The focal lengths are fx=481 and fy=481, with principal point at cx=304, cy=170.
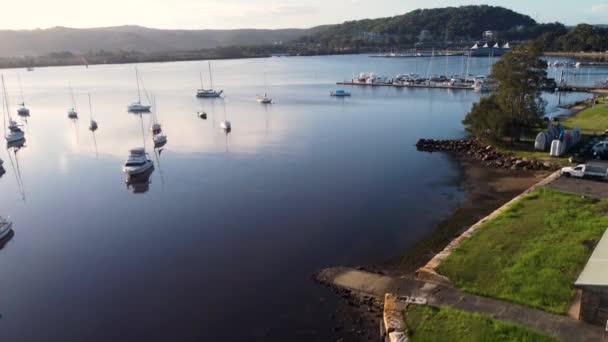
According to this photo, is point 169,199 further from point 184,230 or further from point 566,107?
point 566,107

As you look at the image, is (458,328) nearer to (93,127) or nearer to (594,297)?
(594,297)

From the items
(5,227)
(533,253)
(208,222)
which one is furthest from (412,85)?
(533,253)

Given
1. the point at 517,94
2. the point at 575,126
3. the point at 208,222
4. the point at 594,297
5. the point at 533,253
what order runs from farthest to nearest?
the point at 575,126
the point at 517,94
the point at 208,222
the point at 533,253
the point at 594,297

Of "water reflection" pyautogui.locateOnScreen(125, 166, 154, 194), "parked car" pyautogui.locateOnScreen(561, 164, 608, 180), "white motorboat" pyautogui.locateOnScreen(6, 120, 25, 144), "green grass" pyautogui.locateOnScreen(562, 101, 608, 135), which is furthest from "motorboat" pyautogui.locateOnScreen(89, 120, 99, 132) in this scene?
"green grass" pyautogui.locateOnScreen(562, 101, 608, 135)

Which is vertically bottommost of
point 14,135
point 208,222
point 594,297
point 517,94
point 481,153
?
point 208,222

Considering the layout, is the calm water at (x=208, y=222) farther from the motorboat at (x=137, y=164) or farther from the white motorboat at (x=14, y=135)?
the white motorboat at (x=14, y=135)

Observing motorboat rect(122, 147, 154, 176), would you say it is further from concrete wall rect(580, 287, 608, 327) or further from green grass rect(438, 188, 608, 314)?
concrete wall rect(580, 287, 608, 327)

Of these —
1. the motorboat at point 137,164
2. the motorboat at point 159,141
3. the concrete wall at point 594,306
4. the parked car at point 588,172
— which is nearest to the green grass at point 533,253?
the concrete wall at point 594,306

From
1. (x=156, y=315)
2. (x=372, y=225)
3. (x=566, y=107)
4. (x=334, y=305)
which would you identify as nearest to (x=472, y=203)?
(x=372, y=225)
